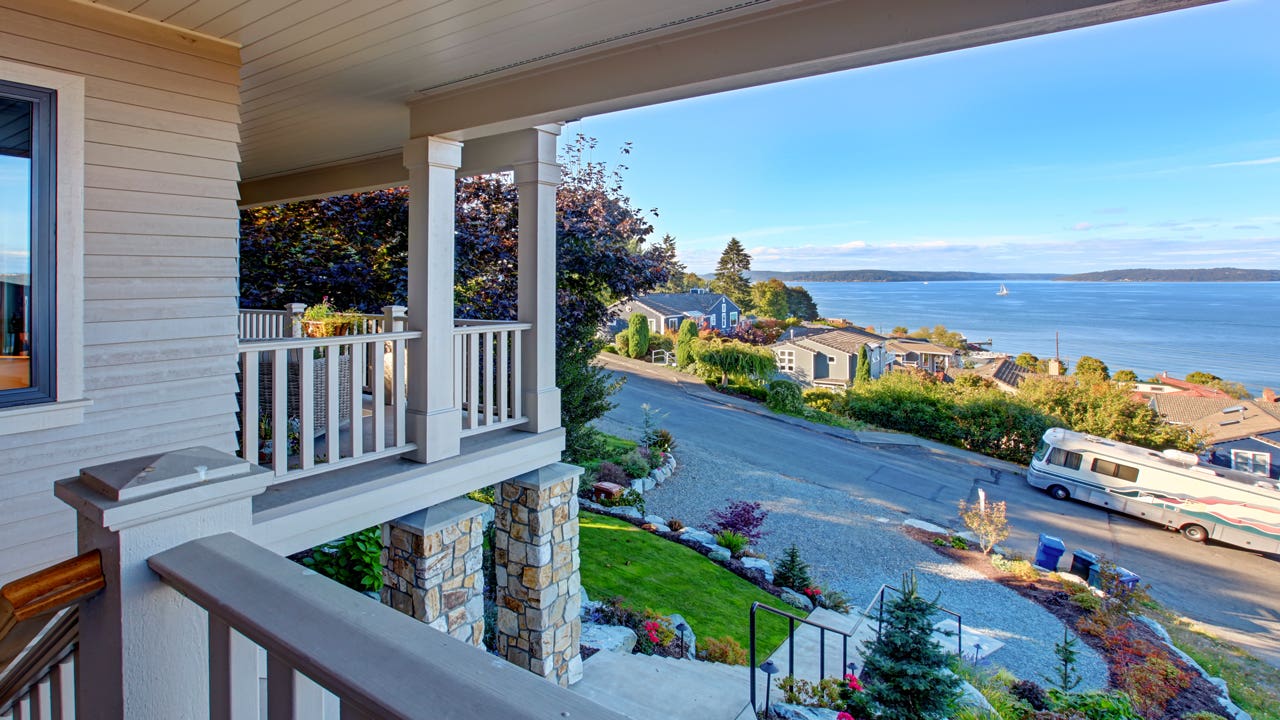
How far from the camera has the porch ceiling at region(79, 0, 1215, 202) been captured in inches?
90.7

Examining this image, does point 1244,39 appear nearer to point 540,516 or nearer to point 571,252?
point 571,252

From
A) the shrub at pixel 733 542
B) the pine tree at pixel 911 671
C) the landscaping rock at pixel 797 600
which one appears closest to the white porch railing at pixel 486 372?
the pine tree at pixel 911 671

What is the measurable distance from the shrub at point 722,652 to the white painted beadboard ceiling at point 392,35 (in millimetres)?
5277

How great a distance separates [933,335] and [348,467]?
4764 centimetres

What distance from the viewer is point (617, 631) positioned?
582cm

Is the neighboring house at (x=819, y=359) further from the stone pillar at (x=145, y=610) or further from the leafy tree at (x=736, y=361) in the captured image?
the stone pillar at (x=145, y=610)

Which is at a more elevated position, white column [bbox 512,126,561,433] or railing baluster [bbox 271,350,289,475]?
white column [bbox 512,126,561,433]

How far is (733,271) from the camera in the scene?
1850 inches

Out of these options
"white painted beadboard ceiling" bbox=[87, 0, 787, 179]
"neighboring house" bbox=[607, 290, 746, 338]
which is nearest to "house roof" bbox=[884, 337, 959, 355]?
"neighboring house" bbox=[607, 290, 746, 338]

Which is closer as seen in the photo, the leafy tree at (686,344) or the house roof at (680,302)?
the leafy tree at (686,344)

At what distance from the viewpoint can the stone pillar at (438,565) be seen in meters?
3.76

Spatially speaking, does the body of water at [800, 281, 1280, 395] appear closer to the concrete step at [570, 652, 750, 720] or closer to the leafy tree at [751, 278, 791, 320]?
the leafy tree at [751, 278, 791, 320]

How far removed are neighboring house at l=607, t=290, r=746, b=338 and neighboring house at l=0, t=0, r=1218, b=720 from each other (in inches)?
964

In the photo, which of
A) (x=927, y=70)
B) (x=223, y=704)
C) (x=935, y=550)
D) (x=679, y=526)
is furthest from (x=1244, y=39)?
(x=223, y=704)
